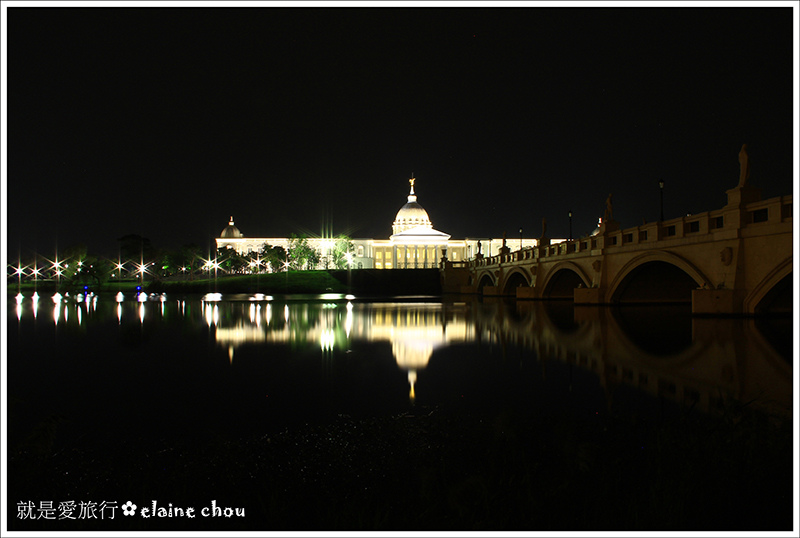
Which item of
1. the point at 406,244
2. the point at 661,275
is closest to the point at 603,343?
the point at 661,275

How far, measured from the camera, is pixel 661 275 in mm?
31594

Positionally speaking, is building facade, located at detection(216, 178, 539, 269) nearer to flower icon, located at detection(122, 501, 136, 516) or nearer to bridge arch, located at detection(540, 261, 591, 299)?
bridge arch, located at detection(540, 261, 591, 299)

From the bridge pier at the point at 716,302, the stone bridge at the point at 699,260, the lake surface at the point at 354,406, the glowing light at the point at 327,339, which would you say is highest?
the stone bridge at the point at 699,260

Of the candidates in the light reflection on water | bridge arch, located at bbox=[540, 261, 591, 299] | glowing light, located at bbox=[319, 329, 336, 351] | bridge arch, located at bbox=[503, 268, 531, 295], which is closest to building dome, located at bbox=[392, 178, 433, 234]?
bridge arch, located at bbox=[503, 268, 531, 295]

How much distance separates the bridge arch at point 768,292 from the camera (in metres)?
18.2

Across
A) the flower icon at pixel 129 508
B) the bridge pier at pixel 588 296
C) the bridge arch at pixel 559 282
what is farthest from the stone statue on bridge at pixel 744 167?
the flower icon at pixel 129 508

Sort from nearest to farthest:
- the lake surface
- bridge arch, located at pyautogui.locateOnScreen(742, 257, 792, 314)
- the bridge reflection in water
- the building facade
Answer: the lake surface → the bridge reflection in water → bridge arch, located at pyautogui.locateOnScreen(742, 257, 792, 314) → the building facade

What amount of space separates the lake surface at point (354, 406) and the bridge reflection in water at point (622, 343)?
8 cm

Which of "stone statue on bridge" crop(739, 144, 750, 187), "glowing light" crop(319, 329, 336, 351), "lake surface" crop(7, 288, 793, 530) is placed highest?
"stone statue on bridge" crop(739, 144, 750, 187)

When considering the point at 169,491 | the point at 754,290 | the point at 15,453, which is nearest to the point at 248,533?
the point at 169,491

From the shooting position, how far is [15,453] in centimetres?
546

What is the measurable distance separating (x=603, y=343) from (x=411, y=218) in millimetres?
148472

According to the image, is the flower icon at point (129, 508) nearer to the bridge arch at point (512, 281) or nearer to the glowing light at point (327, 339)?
the glowing light at point (327, 339)

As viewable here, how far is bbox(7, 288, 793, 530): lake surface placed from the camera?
4590 mm
